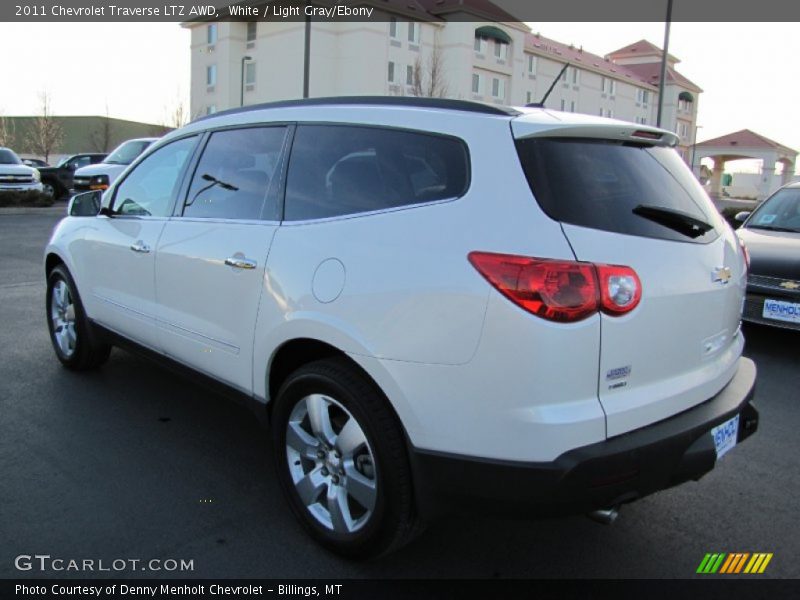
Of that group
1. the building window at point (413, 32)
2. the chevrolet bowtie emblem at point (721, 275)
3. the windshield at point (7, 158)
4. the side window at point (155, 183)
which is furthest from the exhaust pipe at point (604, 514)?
the building window at point (413, 32)

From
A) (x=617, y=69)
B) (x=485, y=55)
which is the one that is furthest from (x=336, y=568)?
(x=617, y=69)

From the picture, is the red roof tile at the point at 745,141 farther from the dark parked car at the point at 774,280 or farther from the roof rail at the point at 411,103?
the roof rail at the point at 411,103

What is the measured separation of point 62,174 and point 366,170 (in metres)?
26.6

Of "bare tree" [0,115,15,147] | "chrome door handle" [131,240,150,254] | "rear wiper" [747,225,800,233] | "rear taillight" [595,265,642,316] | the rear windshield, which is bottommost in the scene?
"chrome door handle" [131,240,150,254]

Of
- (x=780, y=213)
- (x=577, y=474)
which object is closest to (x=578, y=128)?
(x=577, y=474)

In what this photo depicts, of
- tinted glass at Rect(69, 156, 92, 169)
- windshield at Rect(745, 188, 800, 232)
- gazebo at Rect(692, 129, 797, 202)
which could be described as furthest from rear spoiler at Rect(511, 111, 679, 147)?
gazebo at Rect(692, 129, 797, 202)

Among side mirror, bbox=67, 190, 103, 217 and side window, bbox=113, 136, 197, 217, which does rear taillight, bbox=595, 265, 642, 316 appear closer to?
side window, bbox=113, 136, 197, 217

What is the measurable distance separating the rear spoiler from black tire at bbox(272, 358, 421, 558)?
3.58 ft

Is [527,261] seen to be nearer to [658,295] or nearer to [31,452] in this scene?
[658,295]

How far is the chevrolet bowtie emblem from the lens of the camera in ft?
8.80

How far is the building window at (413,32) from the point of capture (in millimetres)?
50691

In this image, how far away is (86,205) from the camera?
475 centimetres

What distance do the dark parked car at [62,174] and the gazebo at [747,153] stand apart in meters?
47.5

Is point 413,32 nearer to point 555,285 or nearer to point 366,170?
point 366,170
